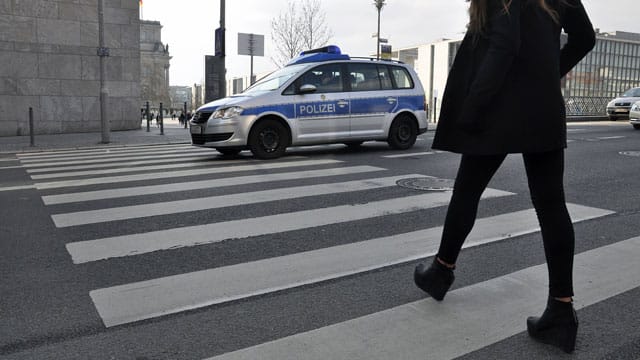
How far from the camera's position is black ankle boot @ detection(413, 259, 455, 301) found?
2860 mm

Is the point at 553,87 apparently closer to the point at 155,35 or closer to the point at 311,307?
the point at 311,307

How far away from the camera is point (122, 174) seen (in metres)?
7.98

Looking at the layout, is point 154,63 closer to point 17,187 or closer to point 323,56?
point 323,56

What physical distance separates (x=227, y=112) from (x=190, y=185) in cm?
263

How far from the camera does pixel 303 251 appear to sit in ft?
13.1

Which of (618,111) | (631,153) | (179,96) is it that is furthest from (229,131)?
(179,96)

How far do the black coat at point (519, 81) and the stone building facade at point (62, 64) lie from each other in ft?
60.5

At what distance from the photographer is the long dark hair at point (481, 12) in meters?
2.38

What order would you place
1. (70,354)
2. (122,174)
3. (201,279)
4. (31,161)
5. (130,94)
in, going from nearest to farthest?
(70,354), (201,279), (122,174), (31,161), (130,94)

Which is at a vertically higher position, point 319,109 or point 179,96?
point 179,96

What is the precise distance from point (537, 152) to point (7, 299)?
2937 millimetres

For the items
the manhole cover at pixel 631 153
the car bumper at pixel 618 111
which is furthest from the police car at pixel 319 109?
the car bumper at pixel 618 111

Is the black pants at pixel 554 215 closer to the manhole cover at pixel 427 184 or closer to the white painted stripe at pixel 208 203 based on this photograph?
the white painted stripe at pixel 208 203

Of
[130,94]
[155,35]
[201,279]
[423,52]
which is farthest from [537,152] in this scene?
[423,52]
